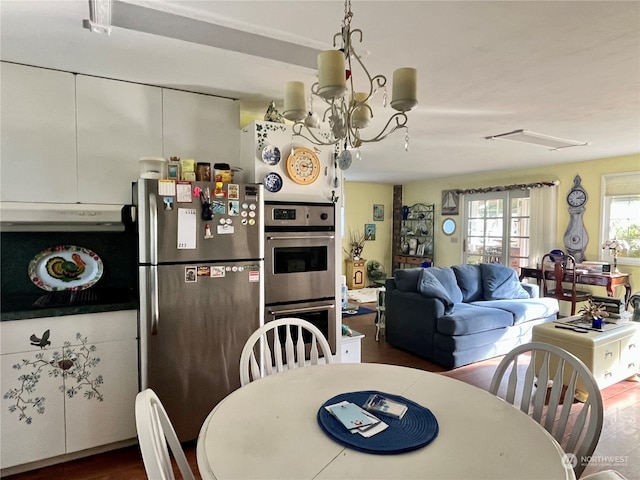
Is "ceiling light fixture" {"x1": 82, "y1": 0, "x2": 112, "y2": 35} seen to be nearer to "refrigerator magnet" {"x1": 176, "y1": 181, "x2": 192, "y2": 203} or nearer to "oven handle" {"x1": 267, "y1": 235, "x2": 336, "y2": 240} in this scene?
"refrigerator magnet" {"x1": 176, "y1": 181, "x2": 192, "y2": 203}

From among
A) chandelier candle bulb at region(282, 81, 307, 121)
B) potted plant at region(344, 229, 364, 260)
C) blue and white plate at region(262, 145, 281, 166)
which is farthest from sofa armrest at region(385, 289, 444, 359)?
potted plant at region(344, 229, 364, 260)

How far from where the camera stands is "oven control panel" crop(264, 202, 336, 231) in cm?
246

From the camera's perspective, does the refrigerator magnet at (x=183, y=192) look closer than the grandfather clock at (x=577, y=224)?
Yes

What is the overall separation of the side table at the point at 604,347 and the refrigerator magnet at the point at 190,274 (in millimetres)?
2794

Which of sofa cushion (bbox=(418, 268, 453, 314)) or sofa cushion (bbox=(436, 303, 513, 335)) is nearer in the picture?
sofa cushion (bbox=(436, 303, 513, 335))

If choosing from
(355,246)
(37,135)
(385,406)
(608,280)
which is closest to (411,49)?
(385,406)

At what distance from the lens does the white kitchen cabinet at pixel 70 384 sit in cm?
194

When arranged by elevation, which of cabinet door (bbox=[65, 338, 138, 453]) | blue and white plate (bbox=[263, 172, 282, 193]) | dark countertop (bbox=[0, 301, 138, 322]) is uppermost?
blue and white plate (bbox=[263, 172, 282, 193])

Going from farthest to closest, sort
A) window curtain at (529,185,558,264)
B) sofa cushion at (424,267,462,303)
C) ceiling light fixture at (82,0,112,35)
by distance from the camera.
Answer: window curtain at (529,185,558,264), sofa cushion at (424,267,462,303), ceiling light fixture at (82,0,112,35)

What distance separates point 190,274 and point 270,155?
942 millimetres

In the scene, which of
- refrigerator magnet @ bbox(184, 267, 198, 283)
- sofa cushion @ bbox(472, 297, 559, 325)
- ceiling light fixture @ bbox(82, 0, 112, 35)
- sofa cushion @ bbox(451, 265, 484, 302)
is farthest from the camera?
sofa cushion @ bbox(451, 265, 484, 302)

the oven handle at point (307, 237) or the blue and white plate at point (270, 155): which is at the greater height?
the blue and white plate at point (270, 155)

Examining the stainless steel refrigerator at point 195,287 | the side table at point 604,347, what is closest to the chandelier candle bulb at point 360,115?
the stainless steel refrigerator at point 195,287

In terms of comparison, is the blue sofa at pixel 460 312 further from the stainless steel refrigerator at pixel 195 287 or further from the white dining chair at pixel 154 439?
the white dining chair at pixel 154 439
